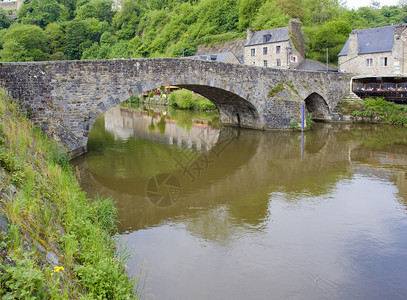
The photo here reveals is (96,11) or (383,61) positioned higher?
(96,11)

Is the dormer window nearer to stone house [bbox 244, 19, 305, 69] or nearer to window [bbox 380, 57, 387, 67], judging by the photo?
stone house [bbox 244, 19, 305, 69]

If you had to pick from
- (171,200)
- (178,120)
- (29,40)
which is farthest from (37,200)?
(29,40)

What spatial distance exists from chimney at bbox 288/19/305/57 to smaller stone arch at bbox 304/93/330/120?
1021cm

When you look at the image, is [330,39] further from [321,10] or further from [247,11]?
[247,11]

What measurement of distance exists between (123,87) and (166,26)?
44.8 m

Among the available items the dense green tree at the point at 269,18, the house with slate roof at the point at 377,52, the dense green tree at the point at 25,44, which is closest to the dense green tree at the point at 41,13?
the dense green tree at the point at 25,44

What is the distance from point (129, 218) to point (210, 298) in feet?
9.62

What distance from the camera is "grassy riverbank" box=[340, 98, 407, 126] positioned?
68.3 feet

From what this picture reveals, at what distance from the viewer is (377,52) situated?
25.3 metres

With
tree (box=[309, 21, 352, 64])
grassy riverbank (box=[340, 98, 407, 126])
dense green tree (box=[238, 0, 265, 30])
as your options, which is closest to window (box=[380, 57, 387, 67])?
grassy riverbank (box=[340, 98, 407, 126])

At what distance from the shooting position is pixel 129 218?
7.03 meters

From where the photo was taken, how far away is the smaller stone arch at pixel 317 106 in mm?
21984

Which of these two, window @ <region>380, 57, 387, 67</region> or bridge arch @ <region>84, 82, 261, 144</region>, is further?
window @ <region>380, 57, 387, 67</region>

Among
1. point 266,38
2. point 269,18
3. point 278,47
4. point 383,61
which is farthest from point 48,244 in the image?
point 269,18
